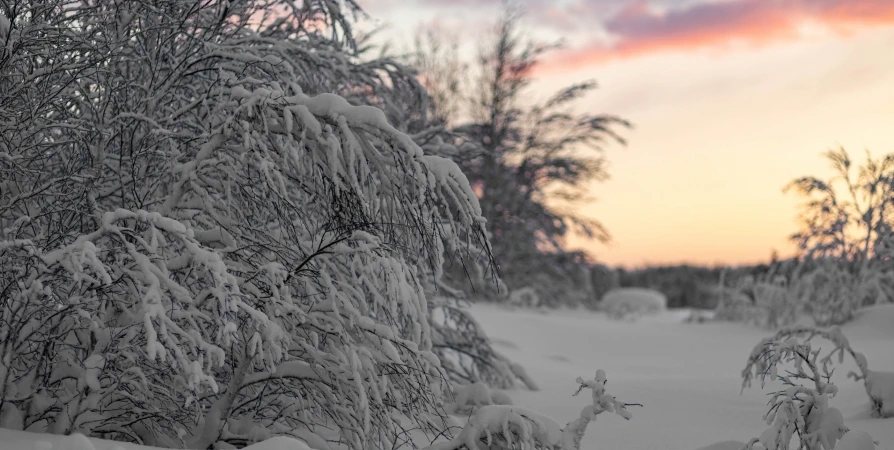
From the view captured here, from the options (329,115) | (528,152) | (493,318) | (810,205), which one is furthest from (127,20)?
(528,152)

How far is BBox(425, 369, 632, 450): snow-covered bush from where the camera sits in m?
3.39

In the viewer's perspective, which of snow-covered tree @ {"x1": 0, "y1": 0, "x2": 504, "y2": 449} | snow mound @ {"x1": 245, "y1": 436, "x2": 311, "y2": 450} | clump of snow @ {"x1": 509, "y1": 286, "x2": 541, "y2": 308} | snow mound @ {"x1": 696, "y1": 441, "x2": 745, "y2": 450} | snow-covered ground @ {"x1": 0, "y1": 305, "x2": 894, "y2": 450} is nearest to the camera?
snow mound @ {"x1": 245, "y1": 436, "x2": 311, "y2": 450}

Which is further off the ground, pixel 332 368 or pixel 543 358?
pixel 332 368

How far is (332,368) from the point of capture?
12.2 feet

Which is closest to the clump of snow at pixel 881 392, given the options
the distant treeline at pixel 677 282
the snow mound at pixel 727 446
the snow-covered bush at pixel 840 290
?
the snow mound at pixel 727 446

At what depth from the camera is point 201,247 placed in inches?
129

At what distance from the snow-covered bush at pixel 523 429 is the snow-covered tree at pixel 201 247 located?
1.23 ft

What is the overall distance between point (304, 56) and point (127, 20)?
1263 mm

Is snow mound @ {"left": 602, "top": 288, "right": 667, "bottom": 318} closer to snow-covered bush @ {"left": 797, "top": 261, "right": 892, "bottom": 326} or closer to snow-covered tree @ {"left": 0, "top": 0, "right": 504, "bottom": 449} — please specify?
snow-covered bush @ {"left": 797, "top": 261, "right": 892, "bottom": 326}

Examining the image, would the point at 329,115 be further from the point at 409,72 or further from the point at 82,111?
the point at 409,72

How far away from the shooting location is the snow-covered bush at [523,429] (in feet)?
11.1

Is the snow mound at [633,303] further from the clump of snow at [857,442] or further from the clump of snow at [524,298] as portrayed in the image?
the clump of snow at [857,442]

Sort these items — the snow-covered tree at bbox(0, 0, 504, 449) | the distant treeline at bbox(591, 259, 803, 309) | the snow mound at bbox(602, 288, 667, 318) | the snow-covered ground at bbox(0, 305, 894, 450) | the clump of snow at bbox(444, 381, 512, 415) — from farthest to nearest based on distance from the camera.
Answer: the distant treeline at bbox(591, 259, 803, 309) → the snow mound at bbox(602, 288, 667, 318) → the clump of snow at bbox(444, 381, 512, 415) → the snow-covered ground at bbox(0, 305, 894, 450) → the snow-covered tree at bbox(0, 0, 504, 449)

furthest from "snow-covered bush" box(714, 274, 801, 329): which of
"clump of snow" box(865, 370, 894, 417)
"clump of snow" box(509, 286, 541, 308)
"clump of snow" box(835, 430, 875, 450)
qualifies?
"clump of snow" box(835, 430, 875, 450)
